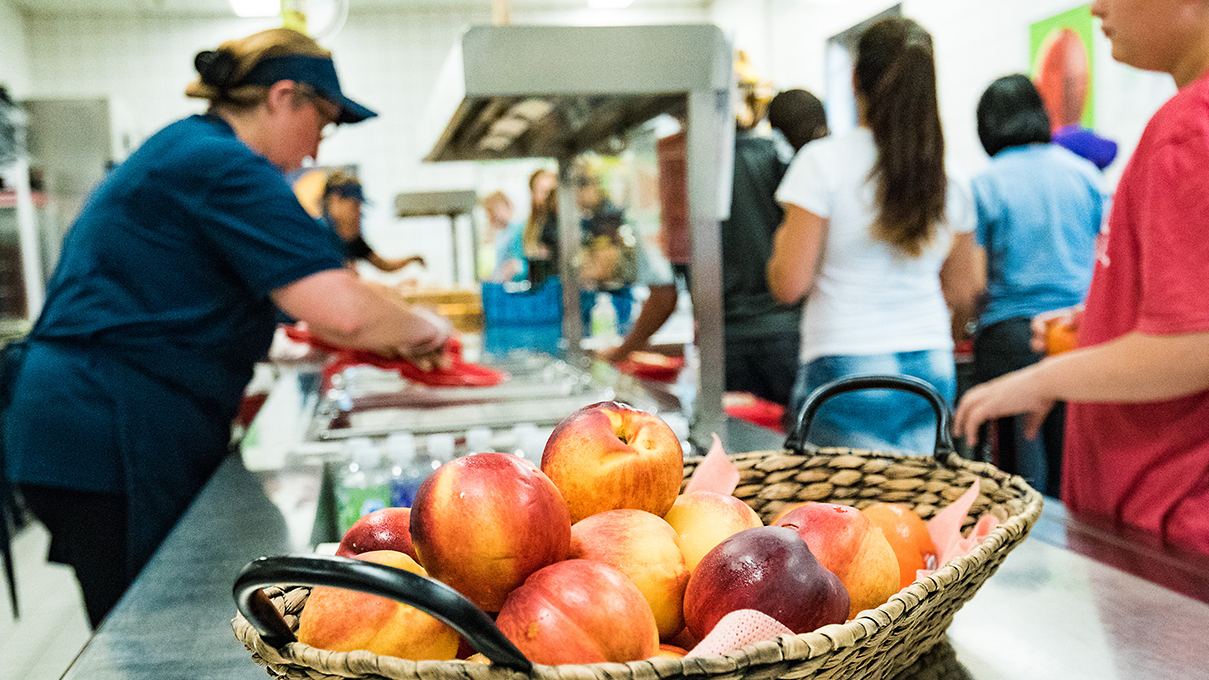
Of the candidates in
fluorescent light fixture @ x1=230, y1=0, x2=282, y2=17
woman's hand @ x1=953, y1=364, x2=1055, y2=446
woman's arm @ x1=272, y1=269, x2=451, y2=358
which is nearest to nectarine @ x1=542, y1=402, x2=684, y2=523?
woman's hand @ x1=953, y1=364, x2=1055, y2=446

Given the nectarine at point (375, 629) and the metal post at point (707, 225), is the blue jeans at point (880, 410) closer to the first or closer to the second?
the metal post at point (707, 225)

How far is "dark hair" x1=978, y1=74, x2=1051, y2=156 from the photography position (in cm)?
289

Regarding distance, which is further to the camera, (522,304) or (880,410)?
(522,304)

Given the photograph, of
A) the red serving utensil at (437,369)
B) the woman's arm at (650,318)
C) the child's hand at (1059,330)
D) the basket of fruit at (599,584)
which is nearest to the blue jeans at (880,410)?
the child's hand at (1059,330)

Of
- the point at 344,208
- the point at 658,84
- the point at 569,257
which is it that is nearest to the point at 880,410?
the point at 658,84

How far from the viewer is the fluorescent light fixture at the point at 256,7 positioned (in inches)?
293

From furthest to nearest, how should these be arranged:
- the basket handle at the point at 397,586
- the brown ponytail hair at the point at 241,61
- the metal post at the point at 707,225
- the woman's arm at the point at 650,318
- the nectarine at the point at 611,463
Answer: the woman's arm at the point at 650,318
the brown ponytail hair at the point at 241,61
the metal post at the point at 707,225
the nectarine at the point at 611,463
the basket handle at the point at 397,586

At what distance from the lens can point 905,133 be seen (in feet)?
6.09

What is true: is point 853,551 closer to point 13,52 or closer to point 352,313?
point 352,313

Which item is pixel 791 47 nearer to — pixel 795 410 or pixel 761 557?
pixel 795 410

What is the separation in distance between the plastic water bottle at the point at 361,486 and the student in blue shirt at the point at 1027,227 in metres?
2.25

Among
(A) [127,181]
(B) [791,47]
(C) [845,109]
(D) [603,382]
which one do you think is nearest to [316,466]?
(A) [127,181]

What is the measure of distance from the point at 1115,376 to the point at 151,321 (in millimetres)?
1584

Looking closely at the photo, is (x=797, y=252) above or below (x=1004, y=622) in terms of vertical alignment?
above
